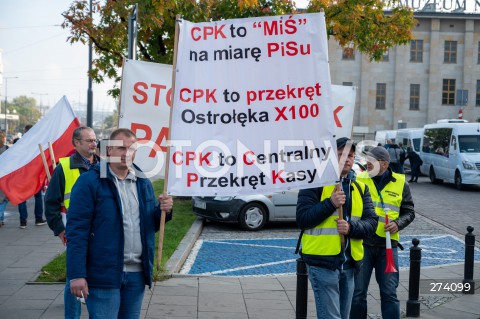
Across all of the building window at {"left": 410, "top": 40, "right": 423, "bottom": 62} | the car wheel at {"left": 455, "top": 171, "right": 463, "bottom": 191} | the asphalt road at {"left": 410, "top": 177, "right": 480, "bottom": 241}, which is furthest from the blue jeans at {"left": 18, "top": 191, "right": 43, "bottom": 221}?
the building window at {"left": 410, "top": 40, "right": 423, "bottom": 62}

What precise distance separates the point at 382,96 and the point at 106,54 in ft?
141

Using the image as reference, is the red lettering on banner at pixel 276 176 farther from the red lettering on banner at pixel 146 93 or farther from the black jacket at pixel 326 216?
the red lettering on banner at pixel 146 93

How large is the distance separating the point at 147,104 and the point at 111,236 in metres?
2.69

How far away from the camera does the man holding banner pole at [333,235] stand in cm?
443

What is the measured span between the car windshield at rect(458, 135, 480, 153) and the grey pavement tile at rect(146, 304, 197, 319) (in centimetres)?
2043

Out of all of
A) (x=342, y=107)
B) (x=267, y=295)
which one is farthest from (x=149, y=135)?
(x=342, y=107)

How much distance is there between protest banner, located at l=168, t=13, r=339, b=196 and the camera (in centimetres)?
469

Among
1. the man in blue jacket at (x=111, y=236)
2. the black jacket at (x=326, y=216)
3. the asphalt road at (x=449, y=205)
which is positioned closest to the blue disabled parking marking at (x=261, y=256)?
the asphalt road at (x=449, y=205)

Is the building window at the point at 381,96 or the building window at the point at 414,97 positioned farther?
the building window at the point at 414,97

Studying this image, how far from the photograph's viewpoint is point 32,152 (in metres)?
7.29

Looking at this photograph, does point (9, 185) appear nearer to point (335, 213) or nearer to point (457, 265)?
point (335, 213)

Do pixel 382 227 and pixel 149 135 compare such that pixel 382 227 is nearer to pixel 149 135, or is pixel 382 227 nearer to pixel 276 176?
pixel 276 176

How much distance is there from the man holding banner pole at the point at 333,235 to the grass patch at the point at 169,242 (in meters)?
Result: 2.93

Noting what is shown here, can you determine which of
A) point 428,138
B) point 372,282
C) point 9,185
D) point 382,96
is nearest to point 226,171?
point 9,185
